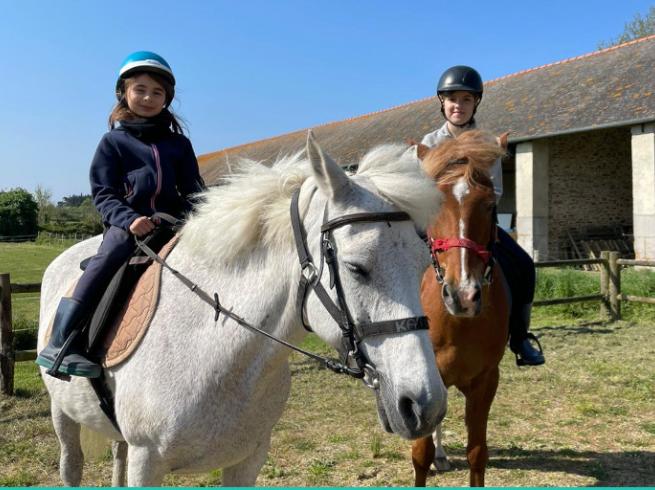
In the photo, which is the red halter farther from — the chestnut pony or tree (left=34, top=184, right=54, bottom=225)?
tree (left=34, top=184, right=54, bottom=225)

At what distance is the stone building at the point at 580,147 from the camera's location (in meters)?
13.2

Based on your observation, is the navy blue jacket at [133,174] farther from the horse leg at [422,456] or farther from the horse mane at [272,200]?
the horse leg at [422,456]

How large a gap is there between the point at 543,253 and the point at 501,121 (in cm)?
455

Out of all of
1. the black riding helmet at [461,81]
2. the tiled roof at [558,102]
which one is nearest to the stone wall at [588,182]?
the tiled roof at [558,102]

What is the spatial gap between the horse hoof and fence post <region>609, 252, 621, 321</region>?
766 centimetres

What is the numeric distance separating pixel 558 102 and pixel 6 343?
626 inches

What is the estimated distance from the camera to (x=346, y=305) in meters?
1.66

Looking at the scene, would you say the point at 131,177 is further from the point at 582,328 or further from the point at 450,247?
the point at 582,328

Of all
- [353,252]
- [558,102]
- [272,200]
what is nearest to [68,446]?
[272,200]

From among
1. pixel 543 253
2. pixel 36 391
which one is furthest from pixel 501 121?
pixel 36 391

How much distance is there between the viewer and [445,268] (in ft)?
9.53

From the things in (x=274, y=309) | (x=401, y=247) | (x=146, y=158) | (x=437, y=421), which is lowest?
(x=437, y=421)

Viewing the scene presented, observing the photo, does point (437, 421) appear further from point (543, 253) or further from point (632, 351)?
point (543, 253)

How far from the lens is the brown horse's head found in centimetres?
280
